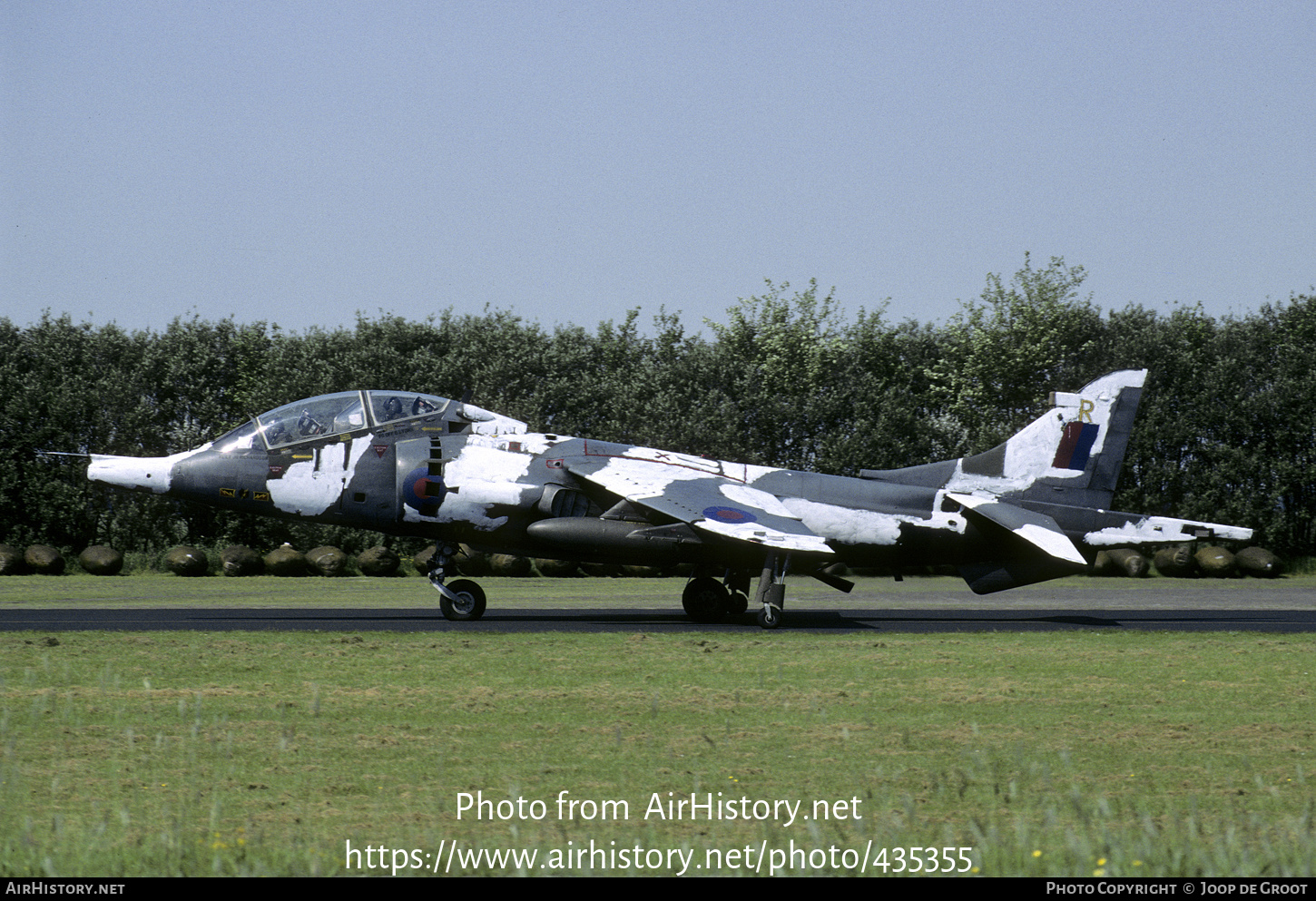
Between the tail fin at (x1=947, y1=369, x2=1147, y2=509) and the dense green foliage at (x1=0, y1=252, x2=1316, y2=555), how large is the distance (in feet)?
70.0

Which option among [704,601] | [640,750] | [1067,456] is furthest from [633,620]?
[640,750]

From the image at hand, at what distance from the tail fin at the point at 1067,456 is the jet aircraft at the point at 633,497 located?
0.11 feet

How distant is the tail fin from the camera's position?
23.8 m

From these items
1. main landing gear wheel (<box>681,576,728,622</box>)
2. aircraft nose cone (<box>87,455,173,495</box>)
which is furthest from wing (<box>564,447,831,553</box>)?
aircraft nose cone (<box>87,455,173,495</box>)

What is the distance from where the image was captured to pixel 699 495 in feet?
72.1

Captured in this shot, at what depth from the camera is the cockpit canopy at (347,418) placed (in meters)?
22.3

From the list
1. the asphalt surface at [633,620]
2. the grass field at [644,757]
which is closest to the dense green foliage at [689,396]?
the asphalt surface at [633,620]

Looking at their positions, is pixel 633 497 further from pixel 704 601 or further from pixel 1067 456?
pixel 1067 456

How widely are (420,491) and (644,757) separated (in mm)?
13433

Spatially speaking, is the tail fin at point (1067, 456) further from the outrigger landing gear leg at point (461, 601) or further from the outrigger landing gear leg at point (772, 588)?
the outrigger landing gear leg at point (461, 601)
